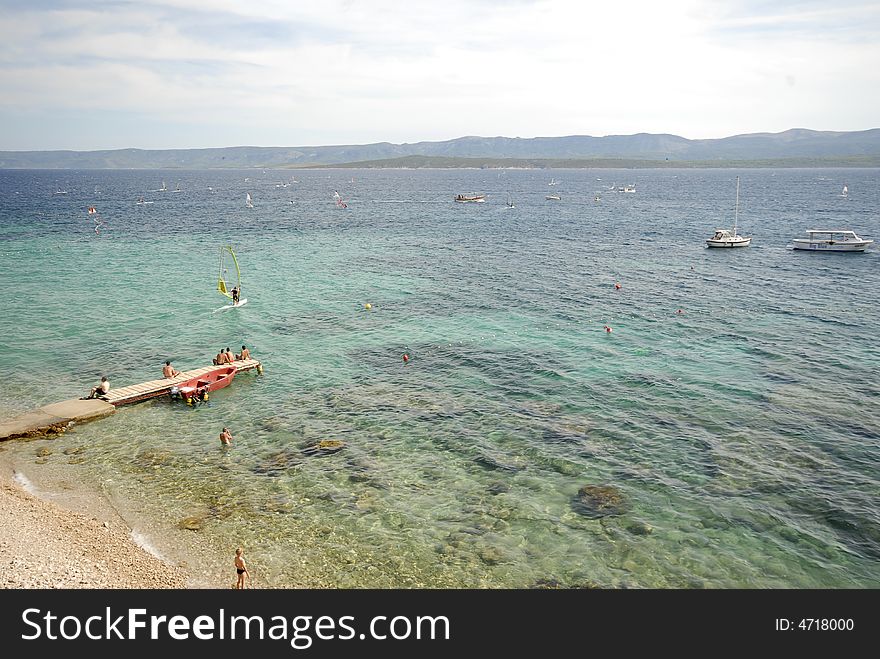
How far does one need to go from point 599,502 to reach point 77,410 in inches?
976

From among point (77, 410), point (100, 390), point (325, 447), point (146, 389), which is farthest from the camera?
point (146, 389)

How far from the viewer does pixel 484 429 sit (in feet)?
97.9

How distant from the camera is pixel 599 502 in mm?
23625

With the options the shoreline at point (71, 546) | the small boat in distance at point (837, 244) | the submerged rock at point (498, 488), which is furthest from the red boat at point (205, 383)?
the small boat in distance at point (837, 244)

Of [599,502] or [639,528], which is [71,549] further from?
[639,528]

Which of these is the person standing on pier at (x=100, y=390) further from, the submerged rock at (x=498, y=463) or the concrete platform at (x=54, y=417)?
the submerged rock at (x=498, y=463)

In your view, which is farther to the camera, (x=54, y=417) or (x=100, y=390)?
(x=100, y=390)

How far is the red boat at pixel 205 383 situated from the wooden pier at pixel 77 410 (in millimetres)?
571

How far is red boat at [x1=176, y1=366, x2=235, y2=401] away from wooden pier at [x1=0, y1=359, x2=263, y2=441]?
57 cm

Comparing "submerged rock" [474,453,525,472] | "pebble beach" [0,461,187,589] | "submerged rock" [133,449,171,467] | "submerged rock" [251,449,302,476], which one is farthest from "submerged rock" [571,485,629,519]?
"submerged rock" [133,449,171,467]

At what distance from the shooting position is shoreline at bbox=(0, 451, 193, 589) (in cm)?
1833

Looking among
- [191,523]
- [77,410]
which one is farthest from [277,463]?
[77,410]

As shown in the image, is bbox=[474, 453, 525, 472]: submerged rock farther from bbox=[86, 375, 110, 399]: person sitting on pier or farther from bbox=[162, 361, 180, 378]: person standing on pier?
bbox=[86, 375, 110, 399]: person sitting on pier

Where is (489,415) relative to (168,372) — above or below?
below
